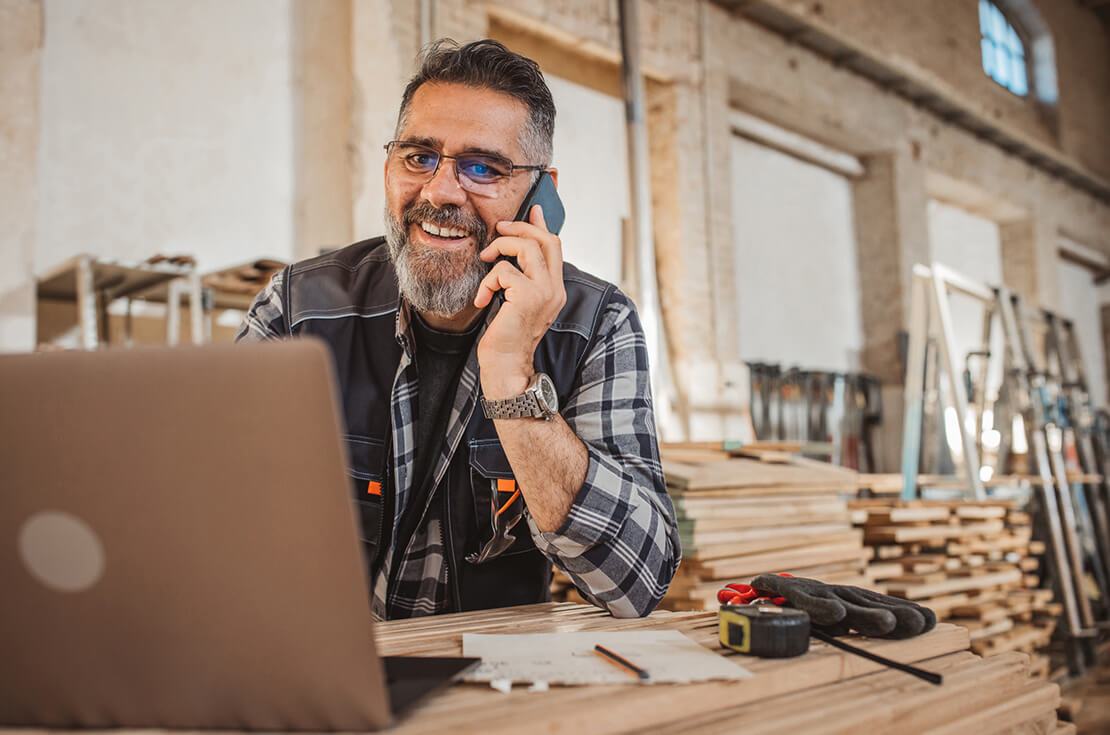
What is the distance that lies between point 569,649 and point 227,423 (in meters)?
0.50

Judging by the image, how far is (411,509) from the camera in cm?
168

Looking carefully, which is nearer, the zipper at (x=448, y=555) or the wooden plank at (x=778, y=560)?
the zipper at (x=448, y=555)

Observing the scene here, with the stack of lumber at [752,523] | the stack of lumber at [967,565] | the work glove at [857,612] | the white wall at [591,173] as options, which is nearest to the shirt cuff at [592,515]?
the work glove at [857,612]

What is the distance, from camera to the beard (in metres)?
1.74

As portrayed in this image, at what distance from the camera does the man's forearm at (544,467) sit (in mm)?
1384

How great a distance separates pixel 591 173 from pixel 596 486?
20.0 feet

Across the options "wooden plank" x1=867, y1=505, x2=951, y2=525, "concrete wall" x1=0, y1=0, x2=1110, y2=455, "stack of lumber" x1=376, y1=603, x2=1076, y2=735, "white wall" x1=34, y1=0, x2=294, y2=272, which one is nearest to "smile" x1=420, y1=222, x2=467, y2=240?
"stack of lumber" x1=376, y1=603, x2=1076, y2=735

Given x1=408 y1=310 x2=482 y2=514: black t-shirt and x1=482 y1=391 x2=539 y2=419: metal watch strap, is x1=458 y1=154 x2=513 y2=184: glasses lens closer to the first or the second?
x1=408 y1=310 x2=482 y2=514: black t-shirt

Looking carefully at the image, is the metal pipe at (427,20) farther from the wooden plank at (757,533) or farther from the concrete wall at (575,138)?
the wooden plank at (757,533)

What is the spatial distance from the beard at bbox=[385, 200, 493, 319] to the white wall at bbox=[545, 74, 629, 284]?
201 inches

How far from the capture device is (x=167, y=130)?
4.95 meters

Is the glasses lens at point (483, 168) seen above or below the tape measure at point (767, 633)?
above

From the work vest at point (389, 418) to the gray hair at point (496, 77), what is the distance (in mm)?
287

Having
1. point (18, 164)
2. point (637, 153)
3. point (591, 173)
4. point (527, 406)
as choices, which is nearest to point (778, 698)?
point (527, 406)
